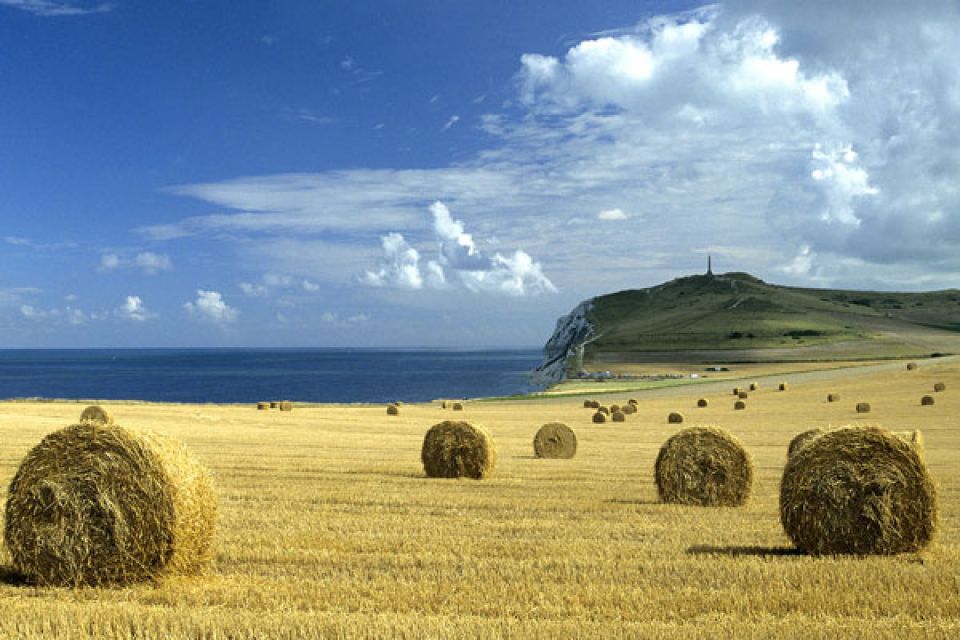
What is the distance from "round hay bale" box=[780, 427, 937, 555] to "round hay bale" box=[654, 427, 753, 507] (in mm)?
4245

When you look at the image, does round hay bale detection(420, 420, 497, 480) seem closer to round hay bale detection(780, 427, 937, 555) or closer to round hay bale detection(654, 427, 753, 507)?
round hay bale detection(654, 427, 753, 507)

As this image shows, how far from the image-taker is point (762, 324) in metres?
140

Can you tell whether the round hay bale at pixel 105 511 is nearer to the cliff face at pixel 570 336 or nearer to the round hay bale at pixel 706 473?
the round hay bale at pixel 706 473

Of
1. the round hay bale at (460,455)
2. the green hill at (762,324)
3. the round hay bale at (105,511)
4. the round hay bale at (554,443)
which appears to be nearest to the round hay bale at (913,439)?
the round hay bale at (460,455)

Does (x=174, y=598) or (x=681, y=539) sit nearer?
(x=174, y=598)

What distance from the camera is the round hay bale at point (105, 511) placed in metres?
8.47

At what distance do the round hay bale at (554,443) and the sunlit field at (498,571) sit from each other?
3.68 meters

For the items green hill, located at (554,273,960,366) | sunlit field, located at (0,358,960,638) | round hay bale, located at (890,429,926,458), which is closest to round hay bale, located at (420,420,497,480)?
sunlit field, located at (0,358,960,638)

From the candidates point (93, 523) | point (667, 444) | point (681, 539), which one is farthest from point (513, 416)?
point (93, 523)

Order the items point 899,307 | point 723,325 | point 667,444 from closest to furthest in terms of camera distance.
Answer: point 667,444 < point 723,325 < point 899,307

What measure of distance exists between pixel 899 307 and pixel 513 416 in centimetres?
14355

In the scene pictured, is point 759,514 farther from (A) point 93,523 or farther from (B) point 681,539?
(A) point 93,523

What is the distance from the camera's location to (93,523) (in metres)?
8.58

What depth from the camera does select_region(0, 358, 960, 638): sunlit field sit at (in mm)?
6934
